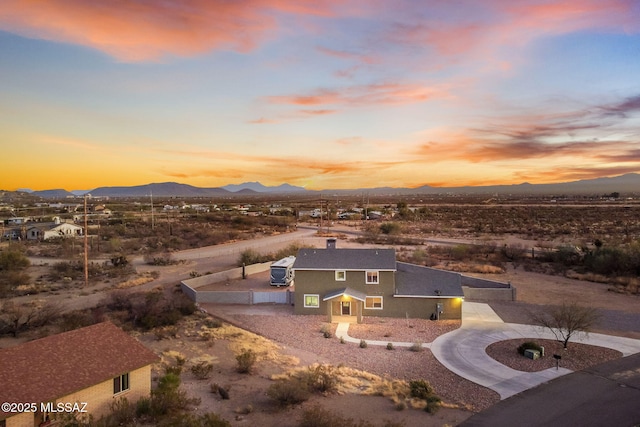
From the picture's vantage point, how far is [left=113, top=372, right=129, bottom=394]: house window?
13.0 meters

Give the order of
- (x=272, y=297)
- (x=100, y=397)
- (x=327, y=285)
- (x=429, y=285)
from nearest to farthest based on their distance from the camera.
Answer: (x=100, y=397), (x=429, y=285), (x=327, y=285), (x=272, y=297)

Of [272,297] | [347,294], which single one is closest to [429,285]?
[347,294]

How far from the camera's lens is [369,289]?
2458 centimetres

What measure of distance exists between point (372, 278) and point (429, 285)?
3382 millimetres

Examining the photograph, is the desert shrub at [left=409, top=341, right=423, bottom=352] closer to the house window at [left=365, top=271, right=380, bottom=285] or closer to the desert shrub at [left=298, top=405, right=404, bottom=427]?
the house window at [left=365, top=271, right=380, bottom=285]

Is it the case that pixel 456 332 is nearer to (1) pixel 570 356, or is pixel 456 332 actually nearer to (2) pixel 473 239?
(1) pixel 570 356

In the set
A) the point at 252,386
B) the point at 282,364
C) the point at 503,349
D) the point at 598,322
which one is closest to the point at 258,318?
the point at 282,364

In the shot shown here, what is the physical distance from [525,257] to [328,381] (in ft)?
112

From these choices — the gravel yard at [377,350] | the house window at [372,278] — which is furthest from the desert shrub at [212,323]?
the house window at [372,278]

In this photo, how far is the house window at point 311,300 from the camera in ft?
82.5

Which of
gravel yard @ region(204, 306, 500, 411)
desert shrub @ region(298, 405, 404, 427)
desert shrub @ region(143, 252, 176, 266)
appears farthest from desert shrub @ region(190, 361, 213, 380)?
desert shrub @ region(143, 252, 176, 266)

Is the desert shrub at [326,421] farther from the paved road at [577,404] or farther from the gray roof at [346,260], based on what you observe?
the gray roof at [346,260]

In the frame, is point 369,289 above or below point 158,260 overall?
above

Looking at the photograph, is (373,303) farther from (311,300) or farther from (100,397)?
(100,397)
